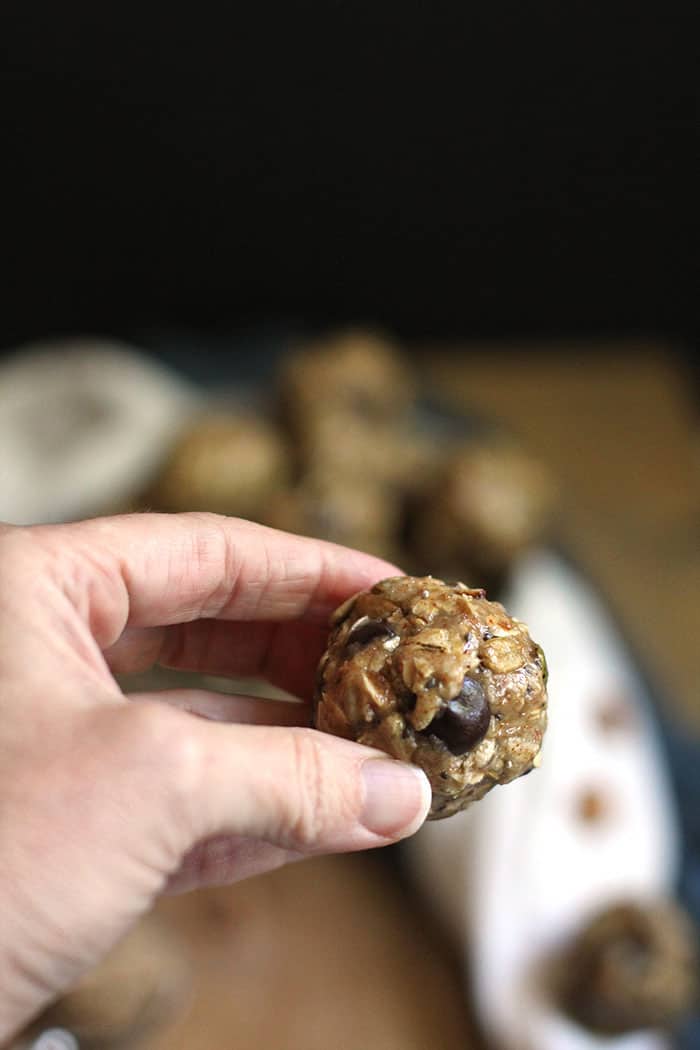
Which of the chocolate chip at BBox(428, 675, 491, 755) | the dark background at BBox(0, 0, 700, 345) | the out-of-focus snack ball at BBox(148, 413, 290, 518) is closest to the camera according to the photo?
the chocolate chip at BBox(428, 675, 491, 755)

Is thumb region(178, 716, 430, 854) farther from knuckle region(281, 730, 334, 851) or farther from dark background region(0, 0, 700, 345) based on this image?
dark background region(0, 0, 700, 345)

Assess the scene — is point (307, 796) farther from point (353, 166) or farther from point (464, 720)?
point (353, 166)

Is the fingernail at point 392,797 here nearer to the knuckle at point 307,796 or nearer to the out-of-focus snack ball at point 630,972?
the knuckle at point 307,796

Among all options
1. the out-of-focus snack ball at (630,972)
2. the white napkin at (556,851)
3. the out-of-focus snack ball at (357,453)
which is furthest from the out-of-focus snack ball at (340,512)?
the out-of-focus snack ball at (630,972)

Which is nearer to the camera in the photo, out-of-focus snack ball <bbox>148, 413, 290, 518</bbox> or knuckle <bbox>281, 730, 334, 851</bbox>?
knuckle <bbox>281, 730, 334, 851</bbox>

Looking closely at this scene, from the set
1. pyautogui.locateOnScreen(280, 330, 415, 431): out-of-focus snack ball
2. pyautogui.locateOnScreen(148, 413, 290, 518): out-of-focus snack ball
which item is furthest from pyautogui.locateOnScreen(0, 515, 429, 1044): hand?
pyautogui.locateOnScreen(280, 330, 415, 431): out-of-focus snack ball

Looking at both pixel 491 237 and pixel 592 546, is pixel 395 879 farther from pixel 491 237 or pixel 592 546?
pixel 491 237

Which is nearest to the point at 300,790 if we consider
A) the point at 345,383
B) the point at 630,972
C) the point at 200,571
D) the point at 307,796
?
the point at 307,796
